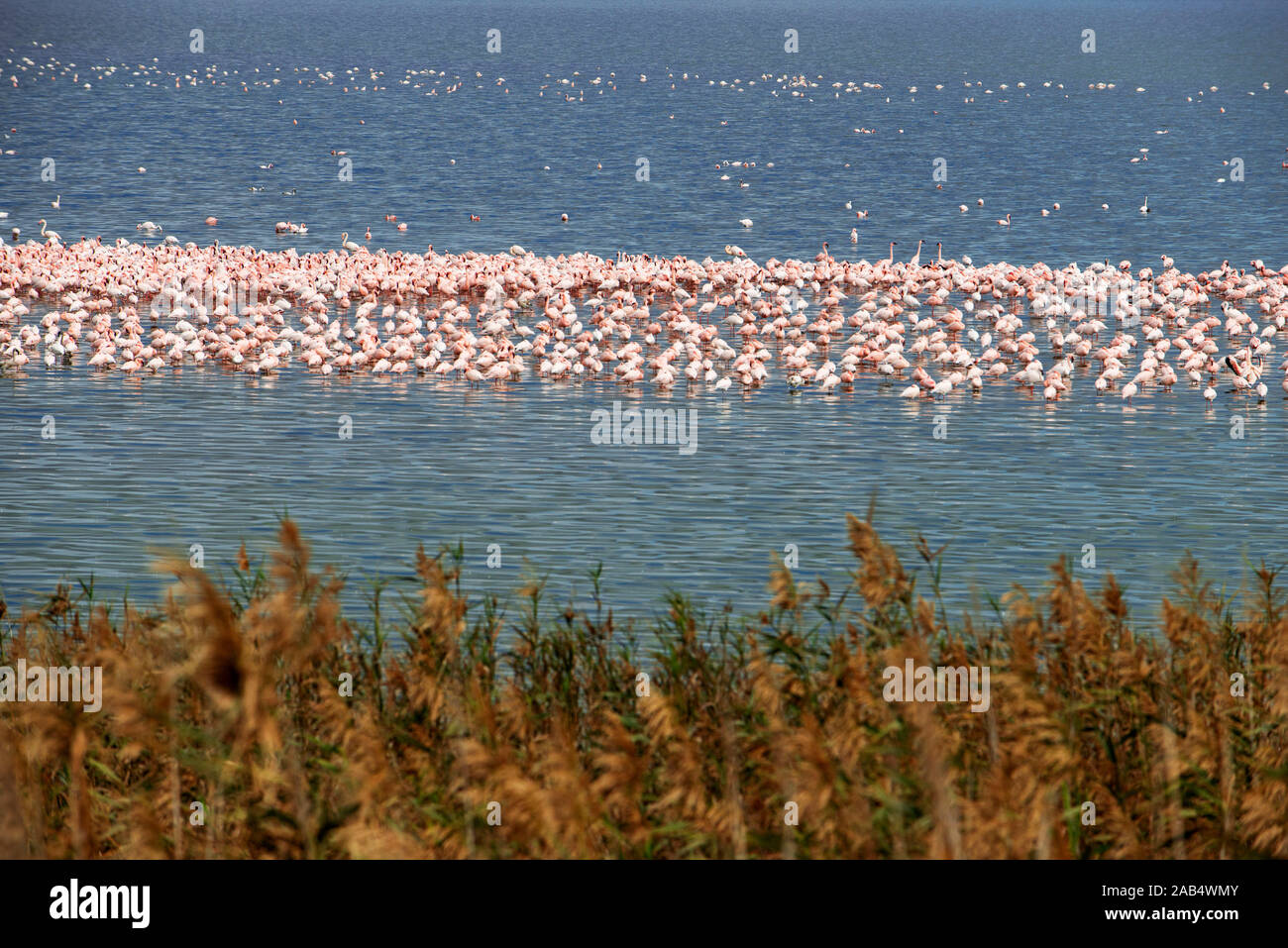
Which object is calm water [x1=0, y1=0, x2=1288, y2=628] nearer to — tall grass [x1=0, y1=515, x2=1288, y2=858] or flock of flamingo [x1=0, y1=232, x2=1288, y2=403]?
flock of flamingo [x1=0, y1=232, x2=1288, y2=403]

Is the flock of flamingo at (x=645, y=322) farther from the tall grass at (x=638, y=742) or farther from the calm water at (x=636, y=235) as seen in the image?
the tall grass at (x=638, y=742)

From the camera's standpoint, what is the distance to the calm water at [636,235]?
A: 46.5 ft

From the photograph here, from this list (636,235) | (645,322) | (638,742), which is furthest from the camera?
(636,235)

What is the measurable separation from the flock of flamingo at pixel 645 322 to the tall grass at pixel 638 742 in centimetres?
1339

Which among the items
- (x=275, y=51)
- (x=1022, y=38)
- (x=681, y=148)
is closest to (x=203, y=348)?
(x=681, y=148)

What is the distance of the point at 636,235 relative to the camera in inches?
1754

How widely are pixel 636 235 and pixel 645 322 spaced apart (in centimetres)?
1855

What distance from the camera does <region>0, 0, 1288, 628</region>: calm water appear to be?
14.2 meters

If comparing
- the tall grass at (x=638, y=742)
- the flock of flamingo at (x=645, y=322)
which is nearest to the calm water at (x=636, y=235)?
the flock of flamingo at (x=645, y=322)

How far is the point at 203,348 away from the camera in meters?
23.5

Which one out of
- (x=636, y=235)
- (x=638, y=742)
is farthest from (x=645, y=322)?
(x=638, y=742)

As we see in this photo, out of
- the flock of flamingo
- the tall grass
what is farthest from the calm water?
the tall grass

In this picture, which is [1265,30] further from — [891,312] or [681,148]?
[891,312]

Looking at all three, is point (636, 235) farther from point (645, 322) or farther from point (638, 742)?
point (638, 742)
